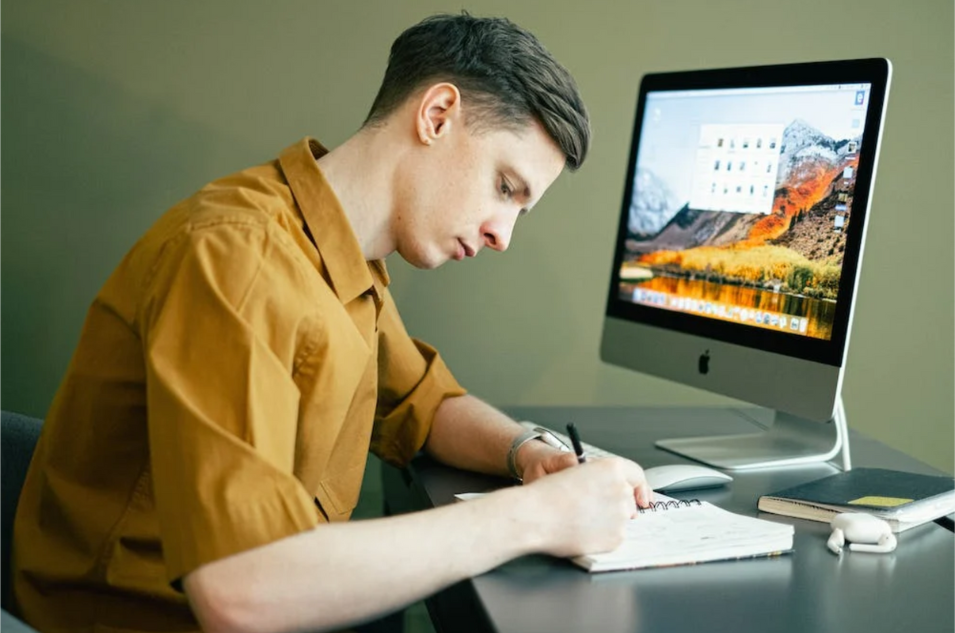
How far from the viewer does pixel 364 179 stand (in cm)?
125

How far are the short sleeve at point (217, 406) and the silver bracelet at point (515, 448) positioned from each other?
516 mm

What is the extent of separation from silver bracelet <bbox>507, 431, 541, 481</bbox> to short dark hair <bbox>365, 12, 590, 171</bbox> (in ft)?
1.34

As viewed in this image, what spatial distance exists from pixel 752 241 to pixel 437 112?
0.67 m

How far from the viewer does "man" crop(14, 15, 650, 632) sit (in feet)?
3.01

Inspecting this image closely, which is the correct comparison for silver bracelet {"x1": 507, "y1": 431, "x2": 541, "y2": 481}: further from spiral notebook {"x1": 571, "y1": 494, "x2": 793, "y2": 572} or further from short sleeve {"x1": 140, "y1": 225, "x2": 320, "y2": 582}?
short sleeve {"x1": 140, "y1": 225, "x2": 320, "y2": 582}

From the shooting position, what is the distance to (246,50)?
206cm

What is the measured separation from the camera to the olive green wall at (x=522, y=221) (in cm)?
202

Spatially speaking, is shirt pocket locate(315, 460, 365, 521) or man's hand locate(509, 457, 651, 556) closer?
man's hand locate(509, 457, 651, 556)

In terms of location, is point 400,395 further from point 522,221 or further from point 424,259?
point 522,221

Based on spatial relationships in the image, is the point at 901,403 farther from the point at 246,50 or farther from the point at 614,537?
the point at 246,50

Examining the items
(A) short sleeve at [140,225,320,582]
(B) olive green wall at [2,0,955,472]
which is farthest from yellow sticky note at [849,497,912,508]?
(B) olive green wall at [2,0,955,472]

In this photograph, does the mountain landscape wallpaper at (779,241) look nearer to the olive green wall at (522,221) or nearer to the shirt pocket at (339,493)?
the olive green wall at (522,221)

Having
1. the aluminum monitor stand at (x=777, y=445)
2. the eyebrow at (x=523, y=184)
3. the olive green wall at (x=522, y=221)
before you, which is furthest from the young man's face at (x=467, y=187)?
the olive green wall at (x=522, y=221)

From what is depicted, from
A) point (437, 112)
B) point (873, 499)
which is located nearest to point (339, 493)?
point (437, 112)
